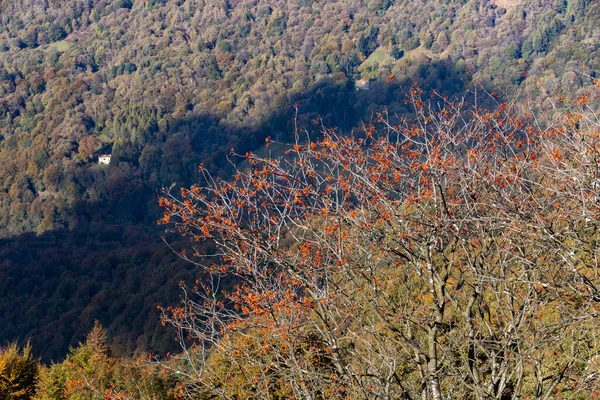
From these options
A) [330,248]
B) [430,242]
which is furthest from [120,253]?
[430,242]

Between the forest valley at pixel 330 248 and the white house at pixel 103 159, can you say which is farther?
the white house at pixel 103 159

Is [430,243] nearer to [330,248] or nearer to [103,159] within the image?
[330,248]

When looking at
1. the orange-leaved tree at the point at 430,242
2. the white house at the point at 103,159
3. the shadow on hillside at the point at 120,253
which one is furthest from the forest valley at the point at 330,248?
the white house at the point at 103,159

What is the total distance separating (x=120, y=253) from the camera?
12838 cm

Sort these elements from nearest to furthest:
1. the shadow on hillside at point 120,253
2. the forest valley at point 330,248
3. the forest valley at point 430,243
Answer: the forest valley at point 430,243 → the forest valley at point 330,248 → the shadow on hillside at point 120,253

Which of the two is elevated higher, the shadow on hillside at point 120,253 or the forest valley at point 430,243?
the forest valley at point 430,243

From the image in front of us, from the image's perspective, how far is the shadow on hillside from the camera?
96312 millimetres

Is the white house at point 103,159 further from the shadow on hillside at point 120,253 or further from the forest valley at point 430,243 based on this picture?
the forest valley at point 430,243

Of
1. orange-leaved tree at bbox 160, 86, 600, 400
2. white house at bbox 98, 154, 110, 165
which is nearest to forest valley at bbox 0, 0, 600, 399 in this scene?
orange-leaved tree at bbox 160, 86, 600, 400

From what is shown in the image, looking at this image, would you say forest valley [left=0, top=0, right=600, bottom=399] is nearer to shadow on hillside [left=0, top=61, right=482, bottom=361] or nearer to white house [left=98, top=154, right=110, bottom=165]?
shadow on hillside [left=0, top=61, right=482, bottom=361]

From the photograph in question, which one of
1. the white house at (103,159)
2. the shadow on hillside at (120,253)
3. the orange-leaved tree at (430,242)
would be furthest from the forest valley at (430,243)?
the white house at (103,159)

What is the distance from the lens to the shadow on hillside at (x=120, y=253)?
96.3 meters

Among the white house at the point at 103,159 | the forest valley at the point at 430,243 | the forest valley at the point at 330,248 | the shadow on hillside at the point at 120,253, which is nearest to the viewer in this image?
the forest valley at the point at 430,243

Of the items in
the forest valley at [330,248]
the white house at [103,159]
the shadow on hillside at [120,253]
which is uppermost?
the forest valley at [330,248]
